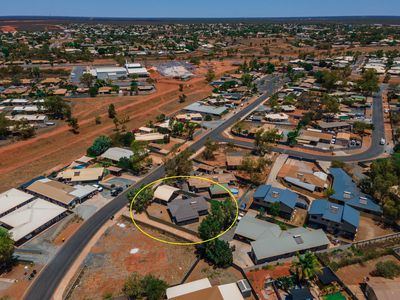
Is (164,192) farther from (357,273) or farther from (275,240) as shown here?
(357,273)

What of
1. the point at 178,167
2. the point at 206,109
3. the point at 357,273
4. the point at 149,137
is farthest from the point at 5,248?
the point at 206,109

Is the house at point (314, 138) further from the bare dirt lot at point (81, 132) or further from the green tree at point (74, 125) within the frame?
the green tree at point (74, 125)

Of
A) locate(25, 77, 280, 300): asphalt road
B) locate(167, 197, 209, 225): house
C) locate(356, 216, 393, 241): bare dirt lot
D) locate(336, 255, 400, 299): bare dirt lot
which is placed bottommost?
locate(336, 255, 400, 299): bare dirt lot

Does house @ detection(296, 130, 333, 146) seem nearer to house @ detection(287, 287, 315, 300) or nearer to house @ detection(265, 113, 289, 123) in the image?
house @ detection(265, 113, 289, 123)

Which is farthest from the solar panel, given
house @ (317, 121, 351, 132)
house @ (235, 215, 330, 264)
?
house @ (317, 121, 351, 132)

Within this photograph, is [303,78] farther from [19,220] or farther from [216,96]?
[19,220]

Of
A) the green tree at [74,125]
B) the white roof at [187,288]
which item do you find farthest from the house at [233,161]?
the green tree at [74,125]
